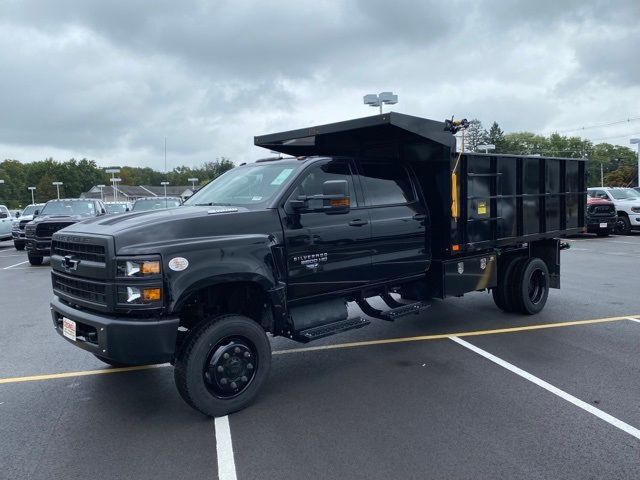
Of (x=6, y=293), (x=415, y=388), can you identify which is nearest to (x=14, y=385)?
(x=415, y=388)

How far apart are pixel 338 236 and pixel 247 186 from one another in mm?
1043

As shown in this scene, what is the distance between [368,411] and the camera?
4.37 metres

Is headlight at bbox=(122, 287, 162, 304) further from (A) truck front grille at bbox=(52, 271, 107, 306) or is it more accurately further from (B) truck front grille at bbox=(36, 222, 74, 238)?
(B) truck front grille at bbox=(36, 222, 74, 238)

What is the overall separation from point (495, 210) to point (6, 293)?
9093mm

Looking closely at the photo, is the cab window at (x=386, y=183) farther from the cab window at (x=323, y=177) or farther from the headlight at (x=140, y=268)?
the headlight at (x=140, y=268)

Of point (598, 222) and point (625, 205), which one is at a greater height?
point (625, 205)

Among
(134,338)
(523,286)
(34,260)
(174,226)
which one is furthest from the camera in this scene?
(34,260)

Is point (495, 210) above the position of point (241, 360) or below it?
above

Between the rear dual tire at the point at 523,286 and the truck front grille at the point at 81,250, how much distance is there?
5.49 m

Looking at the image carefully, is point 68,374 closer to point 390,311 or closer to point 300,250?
point 300,250

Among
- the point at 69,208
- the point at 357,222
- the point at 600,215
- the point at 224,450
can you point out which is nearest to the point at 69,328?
the point at 224,450

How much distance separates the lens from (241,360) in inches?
175

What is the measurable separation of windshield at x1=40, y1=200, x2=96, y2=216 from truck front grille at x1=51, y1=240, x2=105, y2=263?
12.2 m

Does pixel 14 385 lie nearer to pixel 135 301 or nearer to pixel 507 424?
pixel 135 301
